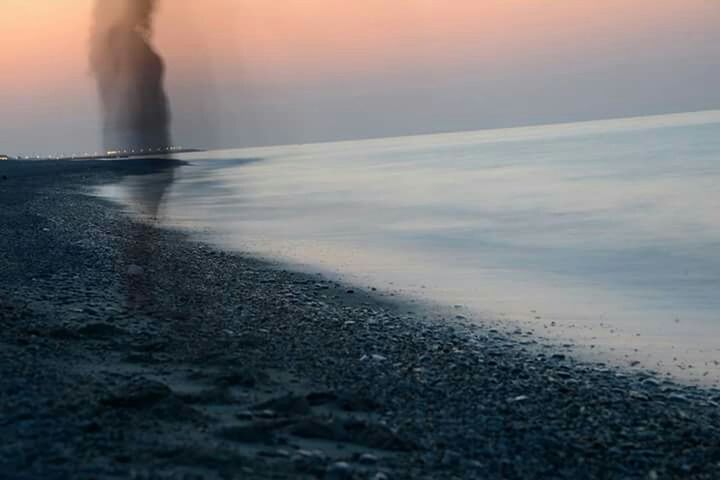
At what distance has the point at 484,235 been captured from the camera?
18.8 meters

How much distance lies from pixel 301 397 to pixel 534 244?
40.4 feet

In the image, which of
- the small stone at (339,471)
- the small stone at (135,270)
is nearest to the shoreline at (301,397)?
the small stone at (339,471)

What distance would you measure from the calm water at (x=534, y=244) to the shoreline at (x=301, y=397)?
1410 millimetres

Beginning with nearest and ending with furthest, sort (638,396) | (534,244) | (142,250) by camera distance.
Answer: (638,396), (142,250), (534,244)

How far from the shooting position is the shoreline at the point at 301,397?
434cm

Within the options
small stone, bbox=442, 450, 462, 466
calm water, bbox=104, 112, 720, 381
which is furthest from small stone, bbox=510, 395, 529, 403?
calm water, bbox=104, 112, 720, 381

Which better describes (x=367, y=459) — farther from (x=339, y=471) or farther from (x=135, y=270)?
(x=135, y=270)

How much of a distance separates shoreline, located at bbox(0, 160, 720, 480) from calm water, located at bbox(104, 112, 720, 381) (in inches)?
55.5

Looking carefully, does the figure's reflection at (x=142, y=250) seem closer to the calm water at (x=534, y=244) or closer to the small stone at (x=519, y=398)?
the calm water at (x=534, y=244)

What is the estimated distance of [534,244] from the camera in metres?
16.9

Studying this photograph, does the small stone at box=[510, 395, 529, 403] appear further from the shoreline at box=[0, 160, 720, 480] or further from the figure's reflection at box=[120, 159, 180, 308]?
the figure's reflection at box=[120, 159, 180, 308]

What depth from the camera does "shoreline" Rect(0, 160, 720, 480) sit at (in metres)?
4.34

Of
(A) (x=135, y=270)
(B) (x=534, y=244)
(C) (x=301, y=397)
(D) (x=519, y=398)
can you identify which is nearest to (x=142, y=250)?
(A) (x=135, y=270)

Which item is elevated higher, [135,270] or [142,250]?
[142,250]
